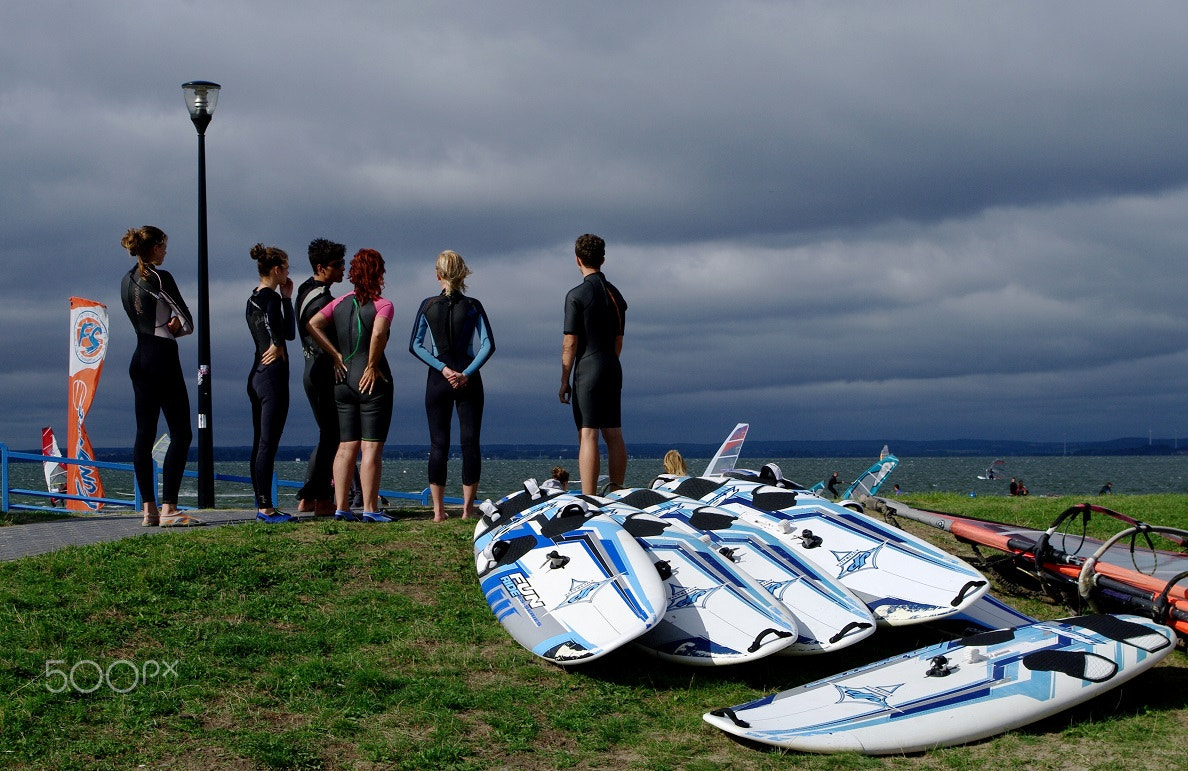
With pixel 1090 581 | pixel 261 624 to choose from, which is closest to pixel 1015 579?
pixel 1090 581

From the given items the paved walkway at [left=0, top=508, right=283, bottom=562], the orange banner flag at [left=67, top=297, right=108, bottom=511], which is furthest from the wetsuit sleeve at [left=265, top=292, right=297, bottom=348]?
the orange banner flag at [left=67, top=297, right=108, bottom=511]

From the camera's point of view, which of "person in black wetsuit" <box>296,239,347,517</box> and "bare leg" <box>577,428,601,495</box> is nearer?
"bare leg" <box>577,428,601,495</box>

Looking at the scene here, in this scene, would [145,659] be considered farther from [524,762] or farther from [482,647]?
[524,762]

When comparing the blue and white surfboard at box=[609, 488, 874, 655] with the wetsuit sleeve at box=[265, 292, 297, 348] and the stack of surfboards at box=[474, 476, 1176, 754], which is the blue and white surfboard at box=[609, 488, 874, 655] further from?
the wetsuit sleeve at box=[265, 292, 297, 348]

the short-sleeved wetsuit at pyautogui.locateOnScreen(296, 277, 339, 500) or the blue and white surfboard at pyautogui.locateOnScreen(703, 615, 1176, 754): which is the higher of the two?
the short-sleeved wetsuit at pyautogui.locateOnScreen(296, 277, 339, 500)

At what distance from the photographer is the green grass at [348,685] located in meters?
4.68

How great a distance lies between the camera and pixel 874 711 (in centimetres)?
516

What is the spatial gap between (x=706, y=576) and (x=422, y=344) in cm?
341

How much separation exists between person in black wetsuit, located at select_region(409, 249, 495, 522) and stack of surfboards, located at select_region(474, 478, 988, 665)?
2.67ft

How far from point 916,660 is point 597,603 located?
72.8 inches

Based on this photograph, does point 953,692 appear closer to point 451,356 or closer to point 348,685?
point 348,685

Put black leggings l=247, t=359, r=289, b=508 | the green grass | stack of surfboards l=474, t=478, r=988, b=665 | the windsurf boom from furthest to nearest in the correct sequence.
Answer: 1. black leggings l=247, t=359, r=289, b=508
2. the windsurf boom
3. stack of surfboards l=474, t=478, r=988, b=665
4. the green grass

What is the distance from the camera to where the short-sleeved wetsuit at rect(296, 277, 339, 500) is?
902cm

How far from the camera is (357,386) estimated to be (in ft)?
27.8
